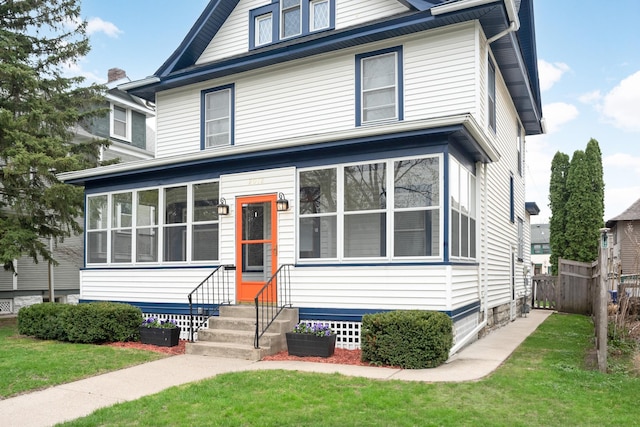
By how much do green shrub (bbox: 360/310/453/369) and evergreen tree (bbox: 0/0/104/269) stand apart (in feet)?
30.8

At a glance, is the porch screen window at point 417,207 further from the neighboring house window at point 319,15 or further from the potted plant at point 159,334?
the neighboring house window at point 319,15

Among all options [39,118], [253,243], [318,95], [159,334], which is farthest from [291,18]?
[159,334]

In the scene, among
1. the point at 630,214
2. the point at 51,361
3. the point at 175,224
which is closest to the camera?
the point at 51,361

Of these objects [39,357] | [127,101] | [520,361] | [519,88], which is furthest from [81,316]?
[127,101]

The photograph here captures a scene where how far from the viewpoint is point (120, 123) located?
2261 centimetres

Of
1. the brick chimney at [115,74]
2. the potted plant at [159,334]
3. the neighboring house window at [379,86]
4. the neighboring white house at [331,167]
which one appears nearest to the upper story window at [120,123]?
the brick chimney at [115,74]

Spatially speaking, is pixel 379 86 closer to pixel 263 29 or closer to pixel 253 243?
pixel 263 29

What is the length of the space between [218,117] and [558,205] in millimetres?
18361

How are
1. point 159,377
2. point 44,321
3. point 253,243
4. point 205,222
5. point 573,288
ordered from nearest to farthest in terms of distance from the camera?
point 159,377
point 253,243
point 44,321
point 205,222
point 573,288

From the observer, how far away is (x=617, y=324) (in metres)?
9.41

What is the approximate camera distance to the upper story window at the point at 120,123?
22219 millimetres

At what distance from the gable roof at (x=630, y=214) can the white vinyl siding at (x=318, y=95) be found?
21351mm

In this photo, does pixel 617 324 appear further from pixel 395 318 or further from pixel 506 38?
pixel 506 38

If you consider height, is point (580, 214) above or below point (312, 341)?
above
